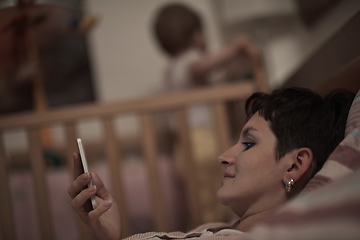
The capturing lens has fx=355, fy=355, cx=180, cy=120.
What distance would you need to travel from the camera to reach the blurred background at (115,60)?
57.5 inches

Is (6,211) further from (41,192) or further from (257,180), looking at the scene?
(257,180)

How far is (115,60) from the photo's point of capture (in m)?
2.26

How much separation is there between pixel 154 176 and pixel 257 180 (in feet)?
2.52

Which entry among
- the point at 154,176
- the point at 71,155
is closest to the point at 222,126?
the point at 154,176

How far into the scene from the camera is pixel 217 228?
724 millimetres

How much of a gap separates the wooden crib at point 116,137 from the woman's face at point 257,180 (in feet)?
2.38

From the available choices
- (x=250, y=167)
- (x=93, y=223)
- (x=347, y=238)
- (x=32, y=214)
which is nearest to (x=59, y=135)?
(x=32, y=214)

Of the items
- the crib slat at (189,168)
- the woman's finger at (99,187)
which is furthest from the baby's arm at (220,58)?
the woman's finger at (99,187)

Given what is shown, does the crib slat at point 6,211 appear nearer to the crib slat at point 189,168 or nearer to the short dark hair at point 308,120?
the crib slat at point 189,168

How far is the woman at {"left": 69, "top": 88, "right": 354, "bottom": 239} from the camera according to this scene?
0.61m

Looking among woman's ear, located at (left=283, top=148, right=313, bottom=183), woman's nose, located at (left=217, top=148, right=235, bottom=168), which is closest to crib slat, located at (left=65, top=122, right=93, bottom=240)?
woman's nose, located at (left=217, top=148, right=235, bottom=168)

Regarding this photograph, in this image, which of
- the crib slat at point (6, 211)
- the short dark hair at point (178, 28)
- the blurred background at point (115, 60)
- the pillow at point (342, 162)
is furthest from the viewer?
the short dark hair at point (178, 28)

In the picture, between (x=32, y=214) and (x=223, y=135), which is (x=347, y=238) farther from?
(x=32, y=214)

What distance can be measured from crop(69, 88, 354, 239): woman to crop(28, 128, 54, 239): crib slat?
0.72 m
